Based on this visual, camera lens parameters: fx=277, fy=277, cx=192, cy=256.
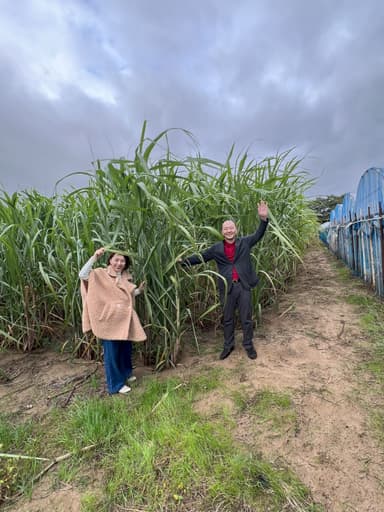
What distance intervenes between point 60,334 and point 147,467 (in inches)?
63.6

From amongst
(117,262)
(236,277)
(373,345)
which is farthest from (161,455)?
(373,345)

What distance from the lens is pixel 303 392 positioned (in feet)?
4.96

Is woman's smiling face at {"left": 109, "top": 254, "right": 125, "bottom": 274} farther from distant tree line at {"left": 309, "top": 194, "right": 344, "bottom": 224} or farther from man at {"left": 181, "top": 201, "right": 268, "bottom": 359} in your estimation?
distant tree line at {"left": 309, "top": 194, "right": 344, "bottom": 224}

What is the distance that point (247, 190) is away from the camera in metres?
2.11

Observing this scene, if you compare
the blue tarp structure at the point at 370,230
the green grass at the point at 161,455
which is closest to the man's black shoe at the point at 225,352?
the green grass at the point at 161,455

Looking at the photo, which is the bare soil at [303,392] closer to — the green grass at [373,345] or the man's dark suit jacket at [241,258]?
the green grass at [373,345]

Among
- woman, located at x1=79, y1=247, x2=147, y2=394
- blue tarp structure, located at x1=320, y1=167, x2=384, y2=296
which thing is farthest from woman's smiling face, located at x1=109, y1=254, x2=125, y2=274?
blue tarp structure, located at x1=320, y1=167, x2=384, y2=296

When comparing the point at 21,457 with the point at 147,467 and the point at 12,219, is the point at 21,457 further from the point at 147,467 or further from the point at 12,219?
the point at 12,219

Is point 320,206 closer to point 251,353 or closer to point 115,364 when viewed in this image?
point 251,353

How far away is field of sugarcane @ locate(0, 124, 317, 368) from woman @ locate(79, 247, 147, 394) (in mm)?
106

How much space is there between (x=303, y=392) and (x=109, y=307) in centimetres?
118

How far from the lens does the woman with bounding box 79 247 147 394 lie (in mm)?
1590

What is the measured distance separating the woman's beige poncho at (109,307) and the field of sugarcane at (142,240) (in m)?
0.12

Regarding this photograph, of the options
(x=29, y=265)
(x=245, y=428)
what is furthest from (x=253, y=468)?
(x=29, y=265)
